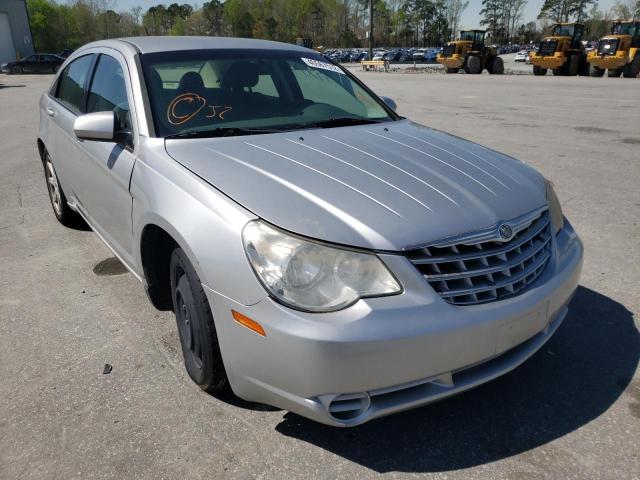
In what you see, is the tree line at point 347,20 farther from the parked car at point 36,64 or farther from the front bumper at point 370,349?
the front bumper at point 370,349

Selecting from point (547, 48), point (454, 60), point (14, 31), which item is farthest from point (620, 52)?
point (14, 31)

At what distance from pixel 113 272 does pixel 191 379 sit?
167cm

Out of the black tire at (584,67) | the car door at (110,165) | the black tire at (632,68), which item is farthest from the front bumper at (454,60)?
the car door at (110,165)

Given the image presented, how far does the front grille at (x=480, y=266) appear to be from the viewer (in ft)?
6.56

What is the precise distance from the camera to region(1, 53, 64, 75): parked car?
36.3m

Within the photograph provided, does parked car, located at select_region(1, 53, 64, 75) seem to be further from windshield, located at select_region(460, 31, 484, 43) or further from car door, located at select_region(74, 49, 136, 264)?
car door, located at select_region(74, 49, 136, 264)

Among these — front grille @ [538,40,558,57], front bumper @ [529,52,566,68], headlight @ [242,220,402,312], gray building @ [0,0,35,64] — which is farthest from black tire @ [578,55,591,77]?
gray building @ [0,0,35,64]

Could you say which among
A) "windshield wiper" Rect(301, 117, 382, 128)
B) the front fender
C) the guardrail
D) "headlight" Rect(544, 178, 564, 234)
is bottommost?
the guardrail

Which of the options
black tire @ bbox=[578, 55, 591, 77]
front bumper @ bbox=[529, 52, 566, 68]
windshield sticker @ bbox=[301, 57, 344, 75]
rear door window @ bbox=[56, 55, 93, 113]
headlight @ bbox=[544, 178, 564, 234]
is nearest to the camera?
headlight @ bbox=[544, 178, 564, 234]

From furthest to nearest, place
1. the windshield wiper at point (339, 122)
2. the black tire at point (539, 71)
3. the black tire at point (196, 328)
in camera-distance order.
Result: the black tire at point (539, 71), the windshield wiper at point (339, 122), the black tire at point (196, 328)

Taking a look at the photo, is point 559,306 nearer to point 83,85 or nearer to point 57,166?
point 83,85

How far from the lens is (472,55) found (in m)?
31.6

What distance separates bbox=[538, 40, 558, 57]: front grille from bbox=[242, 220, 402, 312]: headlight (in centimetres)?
3006

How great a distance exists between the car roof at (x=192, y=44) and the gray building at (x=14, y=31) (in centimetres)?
5160
